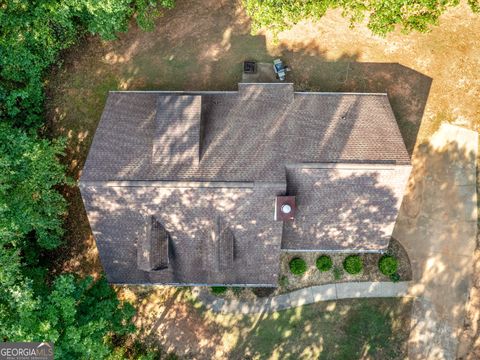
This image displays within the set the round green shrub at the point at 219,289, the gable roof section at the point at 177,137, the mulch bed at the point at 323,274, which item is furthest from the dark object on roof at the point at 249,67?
the round green shrub at the point at 219,289

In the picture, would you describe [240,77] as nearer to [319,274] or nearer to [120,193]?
[120,193]

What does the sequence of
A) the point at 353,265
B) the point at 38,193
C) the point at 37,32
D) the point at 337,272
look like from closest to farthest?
the point at 38,193
the point at 37,32
the point at 353,265
the point at 337,272

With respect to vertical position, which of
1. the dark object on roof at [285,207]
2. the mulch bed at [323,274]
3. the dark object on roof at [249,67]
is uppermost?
the dark object on roof at [249,67]

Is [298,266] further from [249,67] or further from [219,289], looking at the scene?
[249,67]

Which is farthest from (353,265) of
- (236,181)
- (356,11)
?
(356,11)

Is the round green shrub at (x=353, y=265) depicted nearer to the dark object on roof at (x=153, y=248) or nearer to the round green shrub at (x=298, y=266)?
the round green shrub at (x=298, y=266)

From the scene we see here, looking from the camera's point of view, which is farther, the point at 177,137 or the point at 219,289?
the point at 219,289

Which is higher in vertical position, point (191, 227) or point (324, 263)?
point (191, 227)
